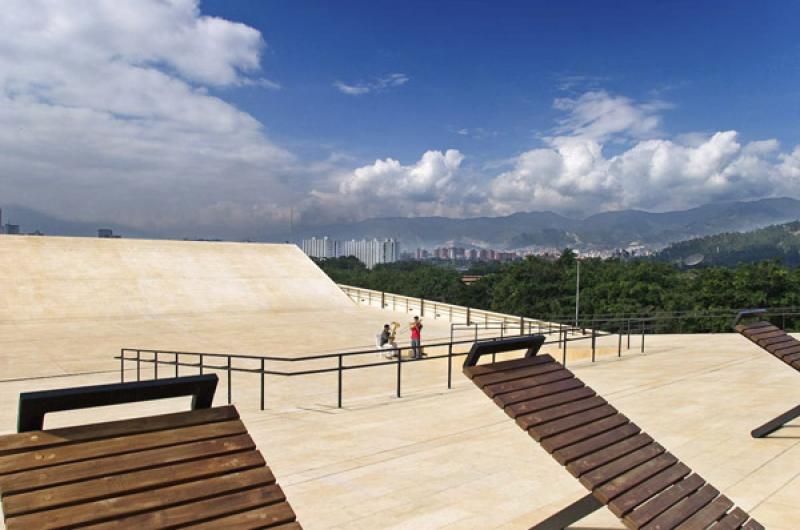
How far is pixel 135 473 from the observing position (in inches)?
92.7

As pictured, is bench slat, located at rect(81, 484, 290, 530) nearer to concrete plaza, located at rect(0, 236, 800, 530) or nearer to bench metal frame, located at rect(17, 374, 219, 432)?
bench metal frame, located at rect(17, 374, 219, 432)

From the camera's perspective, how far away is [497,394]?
3.57m

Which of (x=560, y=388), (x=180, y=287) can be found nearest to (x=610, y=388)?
(x=560, y=388)

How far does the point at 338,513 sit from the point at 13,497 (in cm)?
292

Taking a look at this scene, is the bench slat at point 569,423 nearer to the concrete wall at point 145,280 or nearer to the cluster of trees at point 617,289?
the concrete wall at point 145,280

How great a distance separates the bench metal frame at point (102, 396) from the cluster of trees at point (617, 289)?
26.8 m

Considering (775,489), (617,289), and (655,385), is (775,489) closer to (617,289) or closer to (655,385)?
(655,385)

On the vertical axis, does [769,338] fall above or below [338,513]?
above

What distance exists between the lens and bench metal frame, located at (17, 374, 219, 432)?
2.31 meters

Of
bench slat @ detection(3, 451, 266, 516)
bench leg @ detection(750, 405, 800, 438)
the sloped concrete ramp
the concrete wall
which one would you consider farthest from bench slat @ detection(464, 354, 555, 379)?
the concrete wall

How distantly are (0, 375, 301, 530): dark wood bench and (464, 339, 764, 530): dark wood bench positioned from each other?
1539mm

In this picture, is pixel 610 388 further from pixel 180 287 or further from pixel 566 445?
pixel 180 287

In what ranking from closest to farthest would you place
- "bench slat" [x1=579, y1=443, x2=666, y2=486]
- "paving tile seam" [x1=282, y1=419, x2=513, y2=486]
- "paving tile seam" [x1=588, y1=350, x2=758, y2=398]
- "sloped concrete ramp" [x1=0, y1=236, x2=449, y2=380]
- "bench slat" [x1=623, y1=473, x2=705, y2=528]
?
"bench slat" [x1=623, y1=473, x2=705, y2=528] < "bench slat" [x1=579, y1=443, x2=666, y2=486] < "paving tile seam" [x1=282, y1=419, x2=513, y2=486] < "paving tile seam" [x1=588, y1=350, x2=758, y2=398] < "sloped concrete ramp" [x1=0, y1=236, x2=449, y2=380]

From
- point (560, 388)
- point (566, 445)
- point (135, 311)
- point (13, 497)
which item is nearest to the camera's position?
point (13, 497)
